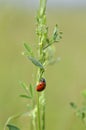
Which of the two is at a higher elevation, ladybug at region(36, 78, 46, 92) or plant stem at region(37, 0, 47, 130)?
plant stem at region(37, 0, 47, 130)

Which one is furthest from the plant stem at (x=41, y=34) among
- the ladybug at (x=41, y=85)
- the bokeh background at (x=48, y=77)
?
the bokeh background at (x=48, y=77)

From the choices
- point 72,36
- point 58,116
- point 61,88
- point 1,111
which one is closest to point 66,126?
point 58,116

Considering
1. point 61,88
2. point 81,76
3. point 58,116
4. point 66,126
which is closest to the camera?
point 66,126

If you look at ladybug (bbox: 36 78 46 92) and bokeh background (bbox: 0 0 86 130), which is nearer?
ladybug (bbox: 36 78 46 92)

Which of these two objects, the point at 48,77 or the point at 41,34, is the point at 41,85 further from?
the point at 48,77

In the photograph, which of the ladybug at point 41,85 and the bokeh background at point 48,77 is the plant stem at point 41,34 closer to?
the ladybug at point 41,85

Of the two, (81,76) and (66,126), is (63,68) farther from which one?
(66,126)

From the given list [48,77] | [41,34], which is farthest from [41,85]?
[48,77]

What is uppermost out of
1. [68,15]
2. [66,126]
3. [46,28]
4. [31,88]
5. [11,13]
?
[68,15]

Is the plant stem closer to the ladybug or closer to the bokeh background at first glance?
the ladybug

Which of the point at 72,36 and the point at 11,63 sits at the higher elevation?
the point at 72,36

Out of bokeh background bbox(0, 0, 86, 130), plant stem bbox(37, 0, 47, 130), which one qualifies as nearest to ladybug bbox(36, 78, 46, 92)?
plant stem bbox(37, 0, 47, 130)
